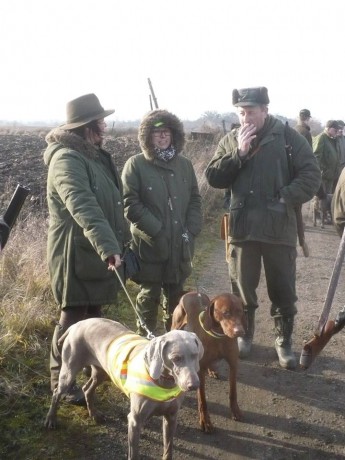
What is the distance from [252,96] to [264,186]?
2.43 feet

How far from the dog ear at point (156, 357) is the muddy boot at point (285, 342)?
6.49 feet

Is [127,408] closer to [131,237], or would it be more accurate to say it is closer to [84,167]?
[131,237]

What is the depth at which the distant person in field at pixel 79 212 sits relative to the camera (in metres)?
3.08

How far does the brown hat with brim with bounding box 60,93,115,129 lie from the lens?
3373mm

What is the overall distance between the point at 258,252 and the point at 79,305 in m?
1.67

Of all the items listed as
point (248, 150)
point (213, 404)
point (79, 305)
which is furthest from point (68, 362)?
point (248, 150)

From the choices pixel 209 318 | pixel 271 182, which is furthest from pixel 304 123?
pixel 209 318

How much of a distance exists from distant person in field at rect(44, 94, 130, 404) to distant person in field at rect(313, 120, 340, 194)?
6741mm

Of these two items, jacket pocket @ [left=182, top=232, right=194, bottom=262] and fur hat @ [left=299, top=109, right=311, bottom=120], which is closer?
jacket pocket @ [left=182, top=232, right=194, bottom=262]

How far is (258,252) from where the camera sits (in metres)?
4.17

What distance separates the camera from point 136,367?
2.76 meters

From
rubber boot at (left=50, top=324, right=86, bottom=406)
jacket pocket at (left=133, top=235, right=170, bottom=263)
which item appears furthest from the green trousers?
rubber boot at (left=50, top=324, right=86, bottom=406)

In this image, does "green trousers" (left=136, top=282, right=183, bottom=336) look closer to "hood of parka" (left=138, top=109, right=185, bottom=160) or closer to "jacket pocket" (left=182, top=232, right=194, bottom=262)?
"jacket pocket" (left=182, top=232, right=194, bottom=262)

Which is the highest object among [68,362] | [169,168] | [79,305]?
[169,168]
